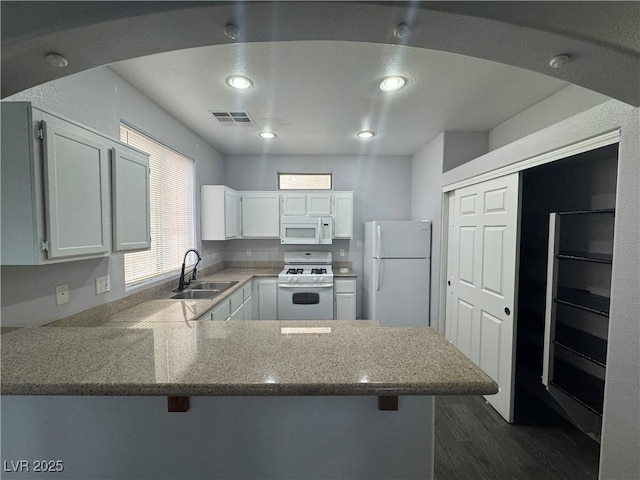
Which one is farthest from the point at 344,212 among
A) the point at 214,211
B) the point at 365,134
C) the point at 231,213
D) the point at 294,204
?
the point at 214,211

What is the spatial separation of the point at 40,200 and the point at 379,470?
185 cm

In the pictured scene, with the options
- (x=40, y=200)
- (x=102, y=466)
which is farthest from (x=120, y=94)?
(x=102, y=466)

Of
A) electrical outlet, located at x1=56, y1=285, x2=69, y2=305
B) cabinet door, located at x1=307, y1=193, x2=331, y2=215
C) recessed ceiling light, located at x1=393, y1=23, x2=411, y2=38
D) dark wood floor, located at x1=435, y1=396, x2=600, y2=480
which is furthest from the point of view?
cabinet door, located at x1=307, y1=193, x2=331, y2=215

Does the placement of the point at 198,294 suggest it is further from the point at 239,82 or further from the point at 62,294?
the point at 239,82

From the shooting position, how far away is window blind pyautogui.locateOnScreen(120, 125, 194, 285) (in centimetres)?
238

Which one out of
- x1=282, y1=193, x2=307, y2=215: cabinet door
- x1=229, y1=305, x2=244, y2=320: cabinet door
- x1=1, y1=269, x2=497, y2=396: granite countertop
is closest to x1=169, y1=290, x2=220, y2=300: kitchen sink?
x1=229, y1=305, x2=244, y2=320: cabinet door

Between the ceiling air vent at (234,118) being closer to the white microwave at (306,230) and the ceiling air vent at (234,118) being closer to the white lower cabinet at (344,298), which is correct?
the white microwave at (306,230)

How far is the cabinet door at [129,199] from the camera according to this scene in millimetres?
1638

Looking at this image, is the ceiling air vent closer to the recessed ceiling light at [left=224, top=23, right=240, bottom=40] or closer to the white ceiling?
the white ceiling

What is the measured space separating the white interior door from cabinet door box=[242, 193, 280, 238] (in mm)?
2421

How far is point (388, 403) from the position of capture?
1058 mm

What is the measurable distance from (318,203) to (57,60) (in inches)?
123

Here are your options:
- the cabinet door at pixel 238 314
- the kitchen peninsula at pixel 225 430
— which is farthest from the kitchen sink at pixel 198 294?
the kitchen peninsula at pixel 225 430

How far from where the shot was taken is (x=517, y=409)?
235 cm
